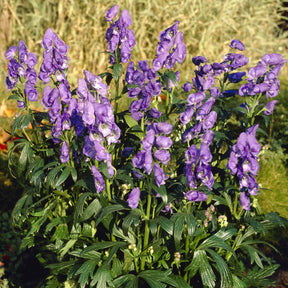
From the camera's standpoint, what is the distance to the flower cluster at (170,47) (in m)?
2.41

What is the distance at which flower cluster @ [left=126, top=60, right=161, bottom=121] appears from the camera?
89.4 inches

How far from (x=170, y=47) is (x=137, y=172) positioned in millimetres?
874

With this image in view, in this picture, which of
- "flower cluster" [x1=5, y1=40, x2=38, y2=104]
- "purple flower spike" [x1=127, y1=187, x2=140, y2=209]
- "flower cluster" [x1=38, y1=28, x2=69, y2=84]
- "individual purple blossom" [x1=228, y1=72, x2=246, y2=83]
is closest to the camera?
"purple flower spike" [x1=127, y1=187, x2=140, y2=209]

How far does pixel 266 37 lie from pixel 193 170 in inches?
332

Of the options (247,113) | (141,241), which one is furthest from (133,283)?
(247,113)

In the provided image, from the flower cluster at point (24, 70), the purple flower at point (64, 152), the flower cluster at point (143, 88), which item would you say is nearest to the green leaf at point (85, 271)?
the purple flower at point (64, 152)

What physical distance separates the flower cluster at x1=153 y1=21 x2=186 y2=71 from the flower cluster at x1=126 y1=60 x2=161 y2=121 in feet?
0.50

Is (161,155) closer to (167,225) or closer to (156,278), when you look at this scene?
(167,225)

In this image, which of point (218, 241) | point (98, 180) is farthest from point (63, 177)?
point (218, 241)

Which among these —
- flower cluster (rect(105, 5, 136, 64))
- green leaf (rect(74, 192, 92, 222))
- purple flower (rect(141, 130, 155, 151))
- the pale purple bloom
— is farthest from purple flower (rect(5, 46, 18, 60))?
the pale purple bloom

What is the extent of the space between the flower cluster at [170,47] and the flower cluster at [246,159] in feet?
2.23

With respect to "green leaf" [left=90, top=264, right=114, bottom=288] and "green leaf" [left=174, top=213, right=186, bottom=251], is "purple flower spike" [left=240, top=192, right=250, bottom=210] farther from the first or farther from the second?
"green leaf" [left=90, top=264, right=114, bottom=288]

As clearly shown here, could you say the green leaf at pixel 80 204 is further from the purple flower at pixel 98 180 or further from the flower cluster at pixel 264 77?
the flower cluster at pixel 264 77

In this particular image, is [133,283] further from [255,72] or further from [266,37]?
[266,37]
